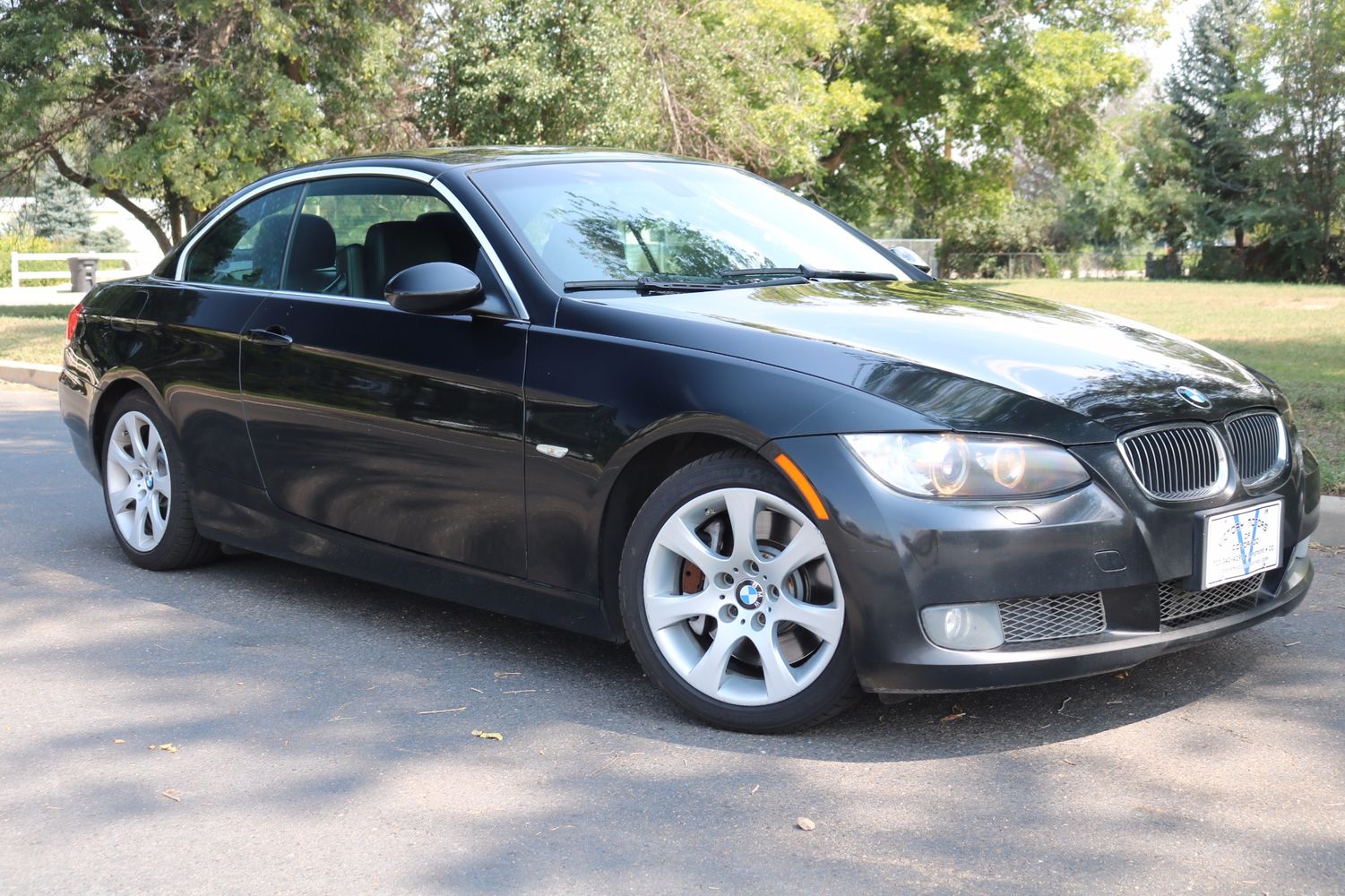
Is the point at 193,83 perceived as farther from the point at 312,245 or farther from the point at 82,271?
the point at 312,245

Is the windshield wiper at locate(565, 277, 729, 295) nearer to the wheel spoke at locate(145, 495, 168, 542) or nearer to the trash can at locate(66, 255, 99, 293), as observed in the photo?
the wheel spoke at locate(145, 495, 168, 542)

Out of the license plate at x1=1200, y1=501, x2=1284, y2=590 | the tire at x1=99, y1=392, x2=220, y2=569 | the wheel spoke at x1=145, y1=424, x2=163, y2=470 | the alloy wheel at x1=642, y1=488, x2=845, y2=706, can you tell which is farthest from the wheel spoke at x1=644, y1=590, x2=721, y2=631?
the wheel spoke at x1=145, y1=424, x2=163, y2=470

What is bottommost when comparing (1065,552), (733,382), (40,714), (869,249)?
(40,714)

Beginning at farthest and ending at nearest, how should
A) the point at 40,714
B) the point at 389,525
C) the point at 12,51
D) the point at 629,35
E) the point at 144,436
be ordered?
the point at 629,35 → the point at 12,51 → the point at 144,436 → the point at 389,525 → the point at 40,714

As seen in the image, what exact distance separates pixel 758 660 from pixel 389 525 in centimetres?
141

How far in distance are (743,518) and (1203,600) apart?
122 cm

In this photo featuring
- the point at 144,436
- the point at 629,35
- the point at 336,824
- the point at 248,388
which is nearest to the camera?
the point at 336,824

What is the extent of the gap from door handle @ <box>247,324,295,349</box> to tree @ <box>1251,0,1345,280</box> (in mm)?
41478

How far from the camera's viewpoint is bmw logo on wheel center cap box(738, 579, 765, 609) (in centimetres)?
388

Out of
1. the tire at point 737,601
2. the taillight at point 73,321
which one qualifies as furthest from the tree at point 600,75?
the tire at point 737,601

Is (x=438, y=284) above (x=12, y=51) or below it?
below

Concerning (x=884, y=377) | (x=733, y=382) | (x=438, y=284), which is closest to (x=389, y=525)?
(x=438, y=284)

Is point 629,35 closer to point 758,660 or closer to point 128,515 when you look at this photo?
point 128,515

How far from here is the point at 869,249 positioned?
5.46 m
